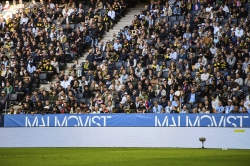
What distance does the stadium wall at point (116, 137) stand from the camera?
51.7 feet

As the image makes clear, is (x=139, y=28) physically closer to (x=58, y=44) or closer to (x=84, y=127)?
(x=58, y=44)

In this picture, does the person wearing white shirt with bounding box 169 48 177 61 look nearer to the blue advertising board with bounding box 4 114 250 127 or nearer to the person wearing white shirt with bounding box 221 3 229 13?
the person wearing white shirt with bounding box 221 3 229 13

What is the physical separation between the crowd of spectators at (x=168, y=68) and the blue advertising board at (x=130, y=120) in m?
0.68

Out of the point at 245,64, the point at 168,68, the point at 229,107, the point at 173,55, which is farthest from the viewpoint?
the point at 173,55

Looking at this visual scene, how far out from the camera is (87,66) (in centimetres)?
2284

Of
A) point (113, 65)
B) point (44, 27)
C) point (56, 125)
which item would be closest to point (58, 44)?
point (44, 27)

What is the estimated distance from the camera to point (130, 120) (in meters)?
17.7

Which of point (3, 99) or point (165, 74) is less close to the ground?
point (165, 74)

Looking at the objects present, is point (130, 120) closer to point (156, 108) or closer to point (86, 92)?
point (156, 108)

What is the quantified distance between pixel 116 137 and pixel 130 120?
1.42 m

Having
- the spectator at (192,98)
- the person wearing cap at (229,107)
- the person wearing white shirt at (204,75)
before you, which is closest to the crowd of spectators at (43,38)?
the spectator at (192,98)

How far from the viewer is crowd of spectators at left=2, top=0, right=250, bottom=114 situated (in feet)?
61.7

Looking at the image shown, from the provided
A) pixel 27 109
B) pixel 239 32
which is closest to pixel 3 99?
pixel 27 109

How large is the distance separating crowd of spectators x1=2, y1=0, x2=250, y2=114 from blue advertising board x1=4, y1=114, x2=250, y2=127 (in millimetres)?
679
